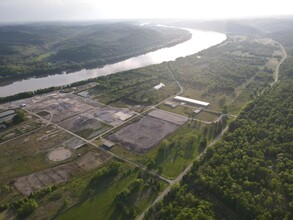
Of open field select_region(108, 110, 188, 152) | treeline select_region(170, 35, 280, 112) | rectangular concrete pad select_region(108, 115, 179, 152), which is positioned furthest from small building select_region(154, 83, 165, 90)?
rectangular concrete pad select_region(108, 115, 179, 152)

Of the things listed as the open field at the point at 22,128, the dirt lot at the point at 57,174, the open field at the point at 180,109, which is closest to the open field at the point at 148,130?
the open field at the point at 180,109

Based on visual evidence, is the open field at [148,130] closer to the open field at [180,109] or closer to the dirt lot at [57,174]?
the open field at [180,109]

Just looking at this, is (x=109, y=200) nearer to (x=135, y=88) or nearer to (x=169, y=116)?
(x=169, y=116)

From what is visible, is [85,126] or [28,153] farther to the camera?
[85,126]

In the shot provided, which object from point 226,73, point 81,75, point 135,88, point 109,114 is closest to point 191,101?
point 135,88

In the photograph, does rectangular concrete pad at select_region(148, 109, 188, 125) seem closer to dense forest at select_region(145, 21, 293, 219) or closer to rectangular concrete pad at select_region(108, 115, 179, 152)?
rectangular concrete pad at select_region(108, 115, 179, 152)
